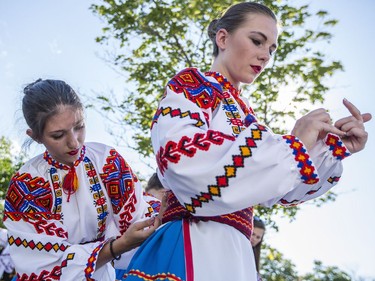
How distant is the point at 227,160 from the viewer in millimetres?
1482

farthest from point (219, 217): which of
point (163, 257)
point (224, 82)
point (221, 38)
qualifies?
point (221, 38)

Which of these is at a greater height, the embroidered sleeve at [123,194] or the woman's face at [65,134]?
the woman's face at [65,134]

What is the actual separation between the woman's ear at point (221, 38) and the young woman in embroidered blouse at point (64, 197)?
0.83 m

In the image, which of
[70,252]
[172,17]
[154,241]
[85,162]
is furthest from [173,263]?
[172,17]

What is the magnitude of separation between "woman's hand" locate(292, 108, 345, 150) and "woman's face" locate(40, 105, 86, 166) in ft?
4.01

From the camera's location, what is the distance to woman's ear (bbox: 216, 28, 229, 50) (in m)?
2.10

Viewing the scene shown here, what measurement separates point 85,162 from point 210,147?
125 centimetres

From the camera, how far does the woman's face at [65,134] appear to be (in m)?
2.45

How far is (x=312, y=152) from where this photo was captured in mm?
1789

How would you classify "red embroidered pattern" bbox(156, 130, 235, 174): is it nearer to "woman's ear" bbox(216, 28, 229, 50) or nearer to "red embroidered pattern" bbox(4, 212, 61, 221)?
"woman's ear" bbox(216, 28, 229, 50)

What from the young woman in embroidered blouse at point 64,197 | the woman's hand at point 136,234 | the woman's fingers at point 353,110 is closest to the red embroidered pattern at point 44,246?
the young woman in embroidered blouse at point 64,197

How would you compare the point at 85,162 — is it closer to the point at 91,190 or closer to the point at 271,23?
the point at 91,190

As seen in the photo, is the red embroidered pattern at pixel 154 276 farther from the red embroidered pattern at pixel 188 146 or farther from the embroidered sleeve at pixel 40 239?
the embroidered sleeve at pixel 40 239

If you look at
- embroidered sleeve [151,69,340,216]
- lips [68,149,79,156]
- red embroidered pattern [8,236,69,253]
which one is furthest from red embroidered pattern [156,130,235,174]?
lips [68,149,79,156]
